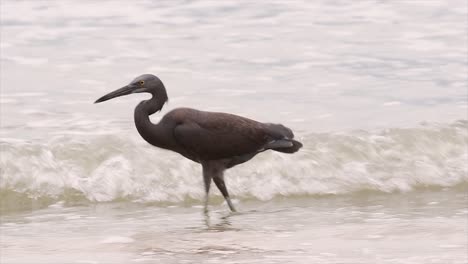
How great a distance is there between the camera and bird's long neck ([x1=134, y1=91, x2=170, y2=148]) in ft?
38.2

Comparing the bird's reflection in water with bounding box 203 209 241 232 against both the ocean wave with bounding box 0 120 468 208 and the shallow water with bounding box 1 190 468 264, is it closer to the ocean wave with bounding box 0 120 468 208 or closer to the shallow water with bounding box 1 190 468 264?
the shallow water with bounding box 1 190 468 264

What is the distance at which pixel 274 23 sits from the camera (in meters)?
21.5

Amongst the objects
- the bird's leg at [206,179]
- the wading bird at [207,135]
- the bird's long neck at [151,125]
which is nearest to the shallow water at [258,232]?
the bird's leg at [206,179]

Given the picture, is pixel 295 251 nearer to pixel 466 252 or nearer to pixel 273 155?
pixel 466 252

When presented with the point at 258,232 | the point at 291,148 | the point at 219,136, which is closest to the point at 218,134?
the point at 219,136

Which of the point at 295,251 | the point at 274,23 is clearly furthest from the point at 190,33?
the point at 295,251

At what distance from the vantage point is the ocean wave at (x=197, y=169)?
1250 cm

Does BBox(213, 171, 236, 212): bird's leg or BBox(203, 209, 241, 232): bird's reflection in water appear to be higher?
BBox(213, 171, 236, 212): bird's leg

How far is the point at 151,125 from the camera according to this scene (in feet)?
38.5

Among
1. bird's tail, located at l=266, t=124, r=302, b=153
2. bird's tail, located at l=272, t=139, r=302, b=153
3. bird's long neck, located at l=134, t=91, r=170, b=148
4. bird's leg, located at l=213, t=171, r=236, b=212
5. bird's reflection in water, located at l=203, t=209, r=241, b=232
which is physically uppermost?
bird's long neck, located at l=134, t=91, r=170, b=148

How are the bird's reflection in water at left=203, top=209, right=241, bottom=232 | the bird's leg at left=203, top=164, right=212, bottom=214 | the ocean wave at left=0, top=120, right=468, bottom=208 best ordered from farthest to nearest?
the ocean wave at left=0, top=120, right=468, bottom=208, the bird's leg at left=203, top=164, right=212, bottom=214, the bird's reflection in water at left=203, top=209, right=241, bottom=232

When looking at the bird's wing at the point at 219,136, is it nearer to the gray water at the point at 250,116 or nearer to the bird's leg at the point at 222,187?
the bird's leg at the point at 222,187

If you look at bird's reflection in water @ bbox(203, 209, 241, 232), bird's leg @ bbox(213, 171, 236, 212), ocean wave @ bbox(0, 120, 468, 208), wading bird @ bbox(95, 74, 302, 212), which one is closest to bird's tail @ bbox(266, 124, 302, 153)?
wading bird @ bbox(95, 74, 302, 212)

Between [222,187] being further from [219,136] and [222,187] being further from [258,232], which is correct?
[258,232]
